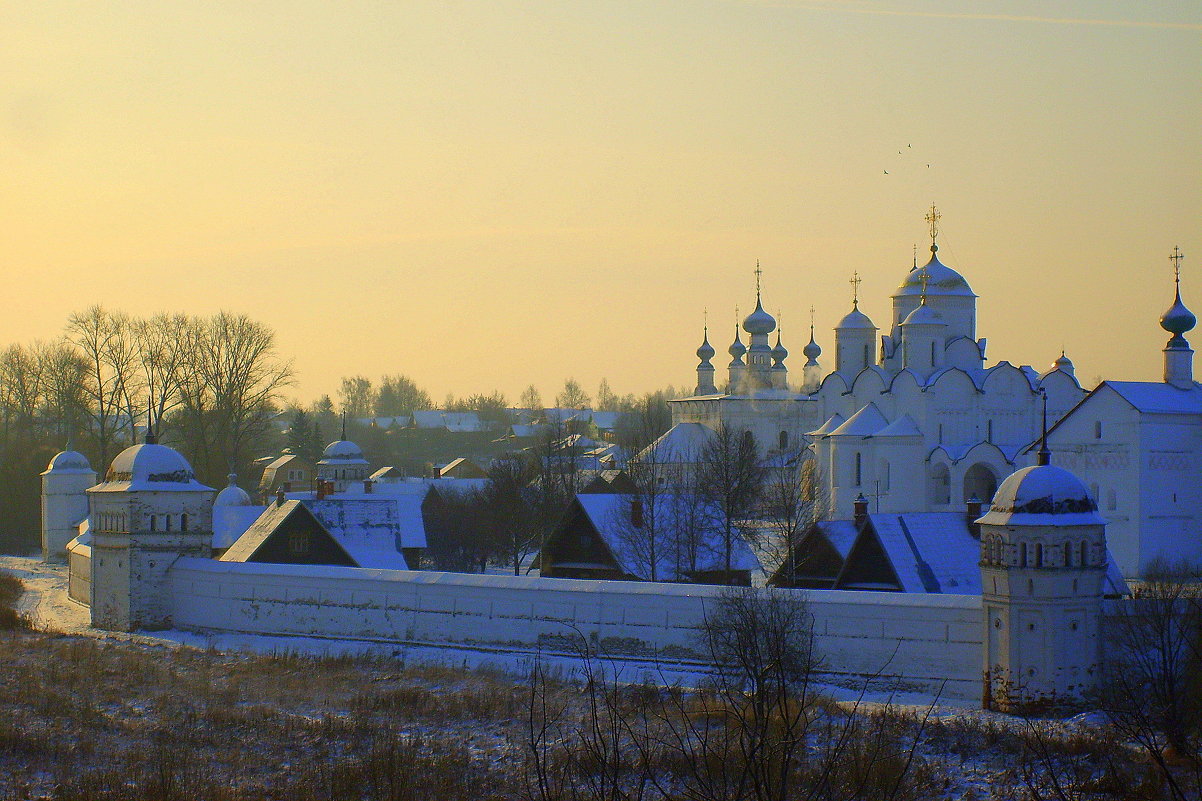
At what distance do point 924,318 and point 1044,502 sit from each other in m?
24.4

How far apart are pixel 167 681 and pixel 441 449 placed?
85.2 metres

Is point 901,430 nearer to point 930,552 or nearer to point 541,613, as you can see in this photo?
point 930,552

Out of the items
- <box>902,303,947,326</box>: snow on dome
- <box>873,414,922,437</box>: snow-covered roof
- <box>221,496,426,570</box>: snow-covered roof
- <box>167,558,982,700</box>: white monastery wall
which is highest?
<box>902,303,947,326</box>: snow on dome

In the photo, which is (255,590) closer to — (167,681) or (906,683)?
(167,681)

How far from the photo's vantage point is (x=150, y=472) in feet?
83.7

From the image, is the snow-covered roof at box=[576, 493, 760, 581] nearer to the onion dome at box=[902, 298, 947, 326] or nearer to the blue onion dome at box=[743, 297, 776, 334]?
the onion dome at box=[902, 298, 947, 326]

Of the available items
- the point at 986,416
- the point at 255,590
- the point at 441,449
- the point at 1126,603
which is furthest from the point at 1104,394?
the point at 441,449

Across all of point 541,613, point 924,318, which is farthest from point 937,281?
point 541,613

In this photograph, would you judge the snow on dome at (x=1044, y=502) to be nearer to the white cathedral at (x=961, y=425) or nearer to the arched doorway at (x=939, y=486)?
the white cathedral at (x=961, y=425)

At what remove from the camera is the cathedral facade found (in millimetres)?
38594

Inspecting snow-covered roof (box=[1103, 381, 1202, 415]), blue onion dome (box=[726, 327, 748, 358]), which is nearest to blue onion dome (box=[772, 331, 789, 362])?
blue onion dome (box=[726, 327, 748, 358])

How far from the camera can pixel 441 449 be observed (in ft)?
344

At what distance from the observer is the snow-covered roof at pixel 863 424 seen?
3894 centimetres

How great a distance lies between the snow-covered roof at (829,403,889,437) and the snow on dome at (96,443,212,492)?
1912 cm
